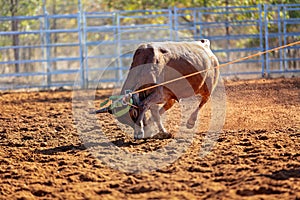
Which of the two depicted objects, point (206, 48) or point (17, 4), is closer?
point (206, 48)


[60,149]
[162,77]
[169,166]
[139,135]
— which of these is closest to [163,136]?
[139,135]

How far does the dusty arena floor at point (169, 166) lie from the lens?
4852mm

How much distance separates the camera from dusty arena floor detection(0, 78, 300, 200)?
4852 mm

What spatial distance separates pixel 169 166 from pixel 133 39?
1516 cm

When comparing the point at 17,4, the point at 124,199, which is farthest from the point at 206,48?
the point at 17,4

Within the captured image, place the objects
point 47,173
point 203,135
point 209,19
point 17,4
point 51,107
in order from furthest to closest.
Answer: point 209,19
point 17,4
point 51,107
point 203,135
point 47,173

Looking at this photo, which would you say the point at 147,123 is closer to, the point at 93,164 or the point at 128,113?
the point at 128,113

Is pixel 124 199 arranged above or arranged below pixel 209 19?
below

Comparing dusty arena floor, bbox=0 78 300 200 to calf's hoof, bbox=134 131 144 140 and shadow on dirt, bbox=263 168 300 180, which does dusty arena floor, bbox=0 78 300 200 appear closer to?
shadow on dirt, bbox=263 168 300 180

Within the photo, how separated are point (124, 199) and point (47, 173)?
1427mm

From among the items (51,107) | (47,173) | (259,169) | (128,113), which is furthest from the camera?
(51,107)

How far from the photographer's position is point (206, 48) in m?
8.72

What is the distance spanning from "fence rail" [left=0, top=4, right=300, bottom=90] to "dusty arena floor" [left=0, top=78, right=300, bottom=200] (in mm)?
2085

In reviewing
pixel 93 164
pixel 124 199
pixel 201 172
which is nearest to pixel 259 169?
pixel 201 172
